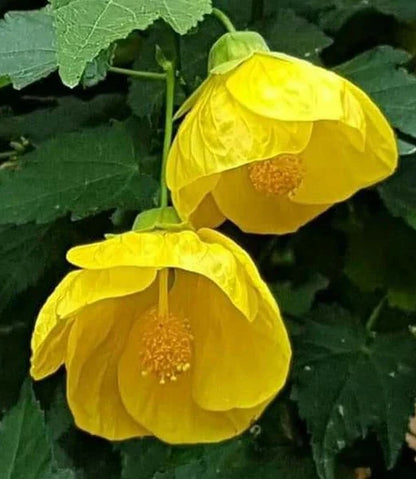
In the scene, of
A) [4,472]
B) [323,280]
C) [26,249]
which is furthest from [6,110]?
[4,472]

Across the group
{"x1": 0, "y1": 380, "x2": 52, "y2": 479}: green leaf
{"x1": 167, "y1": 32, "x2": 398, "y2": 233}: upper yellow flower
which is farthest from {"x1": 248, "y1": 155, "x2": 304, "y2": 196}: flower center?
{"x1": 0, "y1": 380, "x2": 52, "y2": 479}: green leaf

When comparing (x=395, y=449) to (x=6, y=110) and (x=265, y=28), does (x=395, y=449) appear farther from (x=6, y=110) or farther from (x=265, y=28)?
(x=6, y=110)

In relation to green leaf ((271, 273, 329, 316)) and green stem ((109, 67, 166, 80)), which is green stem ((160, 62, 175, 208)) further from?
green leaf ((271, 273, 329, 316))

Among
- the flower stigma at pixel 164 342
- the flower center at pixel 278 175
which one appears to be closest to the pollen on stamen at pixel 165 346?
the flower stigma at pixel 164 342

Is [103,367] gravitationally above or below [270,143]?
below

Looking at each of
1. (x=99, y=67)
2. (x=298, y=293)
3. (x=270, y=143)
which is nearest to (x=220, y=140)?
(x=270, y=143)

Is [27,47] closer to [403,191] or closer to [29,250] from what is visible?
[29,250]
